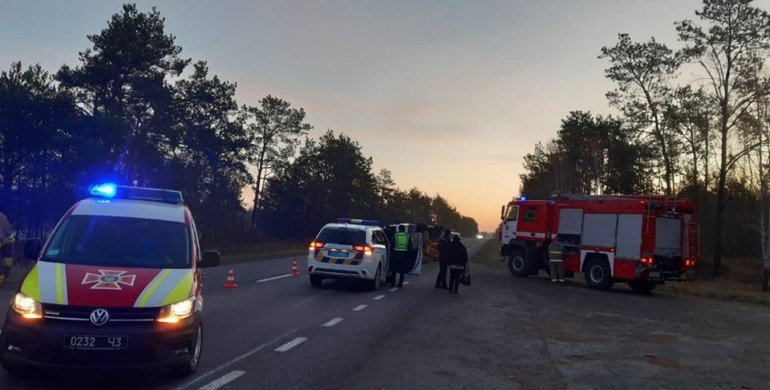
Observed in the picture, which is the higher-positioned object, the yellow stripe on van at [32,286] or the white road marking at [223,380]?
the yellow stripe on van at [32,286]

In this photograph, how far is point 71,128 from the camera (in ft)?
123

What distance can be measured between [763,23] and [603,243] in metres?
16.8

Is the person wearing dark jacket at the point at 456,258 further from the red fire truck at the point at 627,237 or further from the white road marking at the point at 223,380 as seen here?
the white road marking at the point at 223,380

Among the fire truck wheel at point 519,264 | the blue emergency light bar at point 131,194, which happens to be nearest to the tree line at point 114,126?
the fire truck wheel at point 519,264

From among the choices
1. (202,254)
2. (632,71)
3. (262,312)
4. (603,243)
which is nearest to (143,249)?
(202,254)

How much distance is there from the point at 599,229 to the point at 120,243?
19.1m

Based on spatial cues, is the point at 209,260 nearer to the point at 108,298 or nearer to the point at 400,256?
the point at 108,298

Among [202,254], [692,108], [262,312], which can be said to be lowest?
[262,312]

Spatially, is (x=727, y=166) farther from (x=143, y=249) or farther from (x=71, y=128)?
(x=71, y=128)

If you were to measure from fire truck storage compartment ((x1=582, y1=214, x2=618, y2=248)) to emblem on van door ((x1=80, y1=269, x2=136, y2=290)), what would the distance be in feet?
63.0

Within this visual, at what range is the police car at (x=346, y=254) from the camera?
16984mm

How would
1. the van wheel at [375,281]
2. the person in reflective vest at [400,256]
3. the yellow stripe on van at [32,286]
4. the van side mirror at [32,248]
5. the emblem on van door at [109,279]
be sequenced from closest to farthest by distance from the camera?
the yellow stripe on van at [32,286] → the emblem on van door at [109,279] → the van side mirror at [32,248] → the van wheel at [375,281] → the person in reflective vest at [400,256]

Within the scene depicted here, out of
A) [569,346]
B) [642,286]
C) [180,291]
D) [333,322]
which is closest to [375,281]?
[333,322]

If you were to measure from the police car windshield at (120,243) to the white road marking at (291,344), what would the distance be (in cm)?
204
